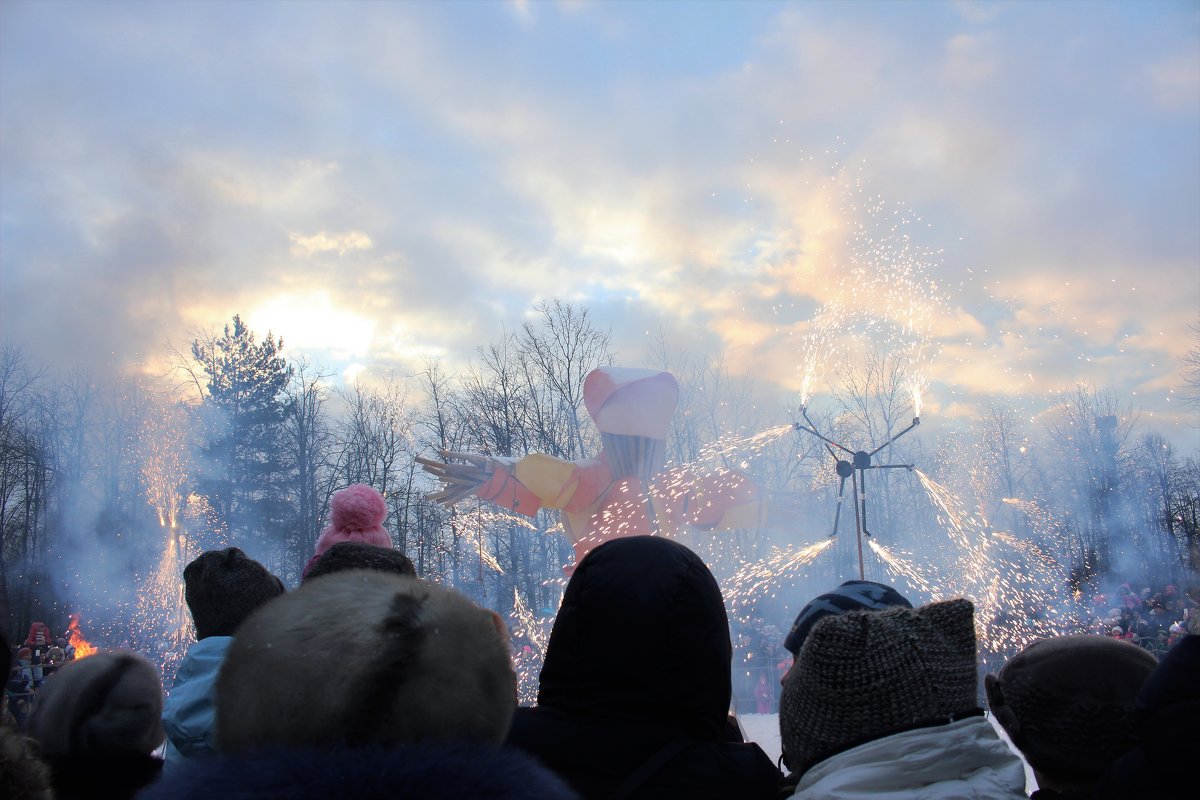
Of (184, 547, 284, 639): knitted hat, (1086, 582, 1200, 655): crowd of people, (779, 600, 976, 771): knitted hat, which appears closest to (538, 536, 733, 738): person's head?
(779, 600, 976, 771): knitted hat

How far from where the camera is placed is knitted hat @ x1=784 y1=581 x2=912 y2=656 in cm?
207

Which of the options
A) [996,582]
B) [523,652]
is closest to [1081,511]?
[996,582]

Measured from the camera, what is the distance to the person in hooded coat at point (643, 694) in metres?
1.68

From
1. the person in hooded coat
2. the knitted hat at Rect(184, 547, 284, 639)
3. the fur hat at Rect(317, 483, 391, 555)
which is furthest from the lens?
the fur hat at Rect(317, 483, 391, 555)

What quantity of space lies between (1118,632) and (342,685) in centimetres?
1766

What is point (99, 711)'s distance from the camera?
2.46 m

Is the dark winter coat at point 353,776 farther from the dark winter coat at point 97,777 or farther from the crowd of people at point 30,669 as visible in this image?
the crowd of people at point 30,669

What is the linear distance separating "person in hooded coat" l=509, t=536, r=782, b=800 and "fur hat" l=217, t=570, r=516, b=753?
474 mm

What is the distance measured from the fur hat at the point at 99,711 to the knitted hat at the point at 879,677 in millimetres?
2027

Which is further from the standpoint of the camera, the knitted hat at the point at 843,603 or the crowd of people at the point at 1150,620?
the crowd of people at the point at 1150,620

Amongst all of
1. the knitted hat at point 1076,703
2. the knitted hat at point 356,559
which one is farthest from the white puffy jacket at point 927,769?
the knitted hat at point 356,559

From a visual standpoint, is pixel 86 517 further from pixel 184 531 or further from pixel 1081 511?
pixel 1081 511

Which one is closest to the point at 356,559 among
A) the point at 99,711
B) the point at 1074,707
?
the point at 99,711

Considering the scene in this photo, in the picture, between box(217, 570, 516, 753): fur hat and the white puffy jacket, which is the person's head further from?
box(217, 570, 516, 753): fur hat
